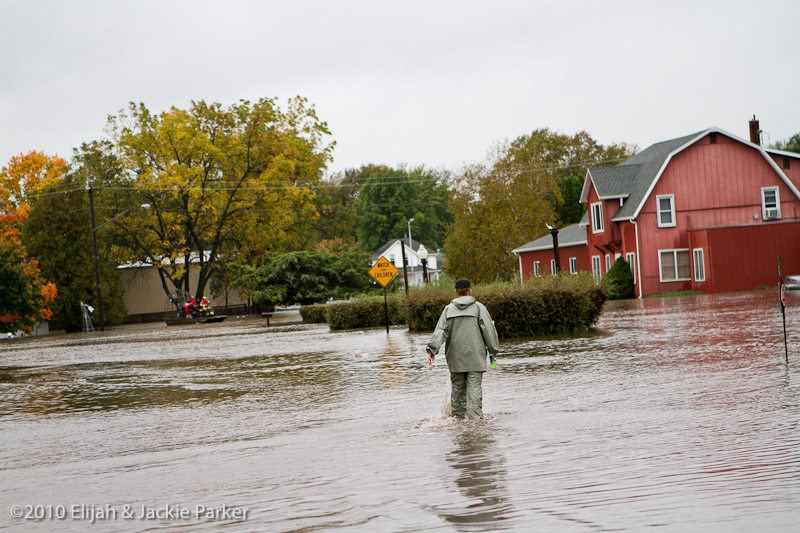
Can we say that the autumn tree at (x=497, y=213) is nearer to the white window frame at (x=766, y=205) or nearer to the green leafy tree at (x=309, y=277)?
the green leafy tree at (x=309, y=277)

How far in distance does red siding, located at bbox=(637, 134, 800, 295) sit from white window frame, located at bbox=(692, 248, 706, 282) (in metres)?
1.20

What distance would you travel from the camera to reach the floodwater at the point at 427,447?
5914 millimetres

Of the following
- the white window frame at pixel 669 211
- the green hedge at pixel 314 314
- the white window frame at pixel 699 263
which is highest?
the white window frame at pixel 669 211

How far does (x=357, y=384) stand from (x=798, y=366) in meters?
6.71

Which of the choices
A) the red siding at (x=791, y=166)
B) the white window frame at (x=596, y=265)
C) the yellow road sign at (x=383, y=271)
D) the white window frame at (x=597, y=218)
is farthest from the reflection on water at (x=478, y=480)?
the red siding at (x=791, y=166)

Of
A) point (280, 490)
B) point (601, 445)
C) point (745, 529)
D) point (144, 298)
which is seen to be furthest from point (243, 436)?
point (144, 298)

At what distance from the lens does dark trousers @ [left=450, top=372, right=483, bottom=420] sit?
987 centimetres

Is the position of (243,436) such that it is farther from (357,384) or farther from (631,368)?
(631,368)

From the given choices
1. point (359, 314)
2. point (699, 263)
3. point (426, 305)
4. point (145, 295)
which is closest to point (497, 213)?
point (699, 263)

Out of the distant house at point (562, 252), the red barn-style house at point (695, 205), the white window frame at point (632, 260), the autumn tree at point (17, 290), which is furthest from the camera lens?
the distant house at point (562, 252)

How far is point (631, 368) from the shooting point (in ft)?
45.6

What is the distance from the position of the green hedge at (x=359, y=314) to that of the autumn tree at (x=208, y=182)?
90.9 ft

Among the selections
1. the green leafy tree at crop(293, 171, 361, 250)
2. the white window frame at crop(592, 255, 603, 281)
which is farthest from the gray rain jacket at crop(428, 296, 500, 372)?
the green leafy tree at crop(293, 171, 361, 250)

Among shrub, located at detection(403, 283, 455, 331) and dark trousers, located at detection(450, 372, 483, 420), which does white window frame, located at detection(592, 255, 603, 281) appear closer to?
shrub, located at detection(403, 283, 455, 331)
